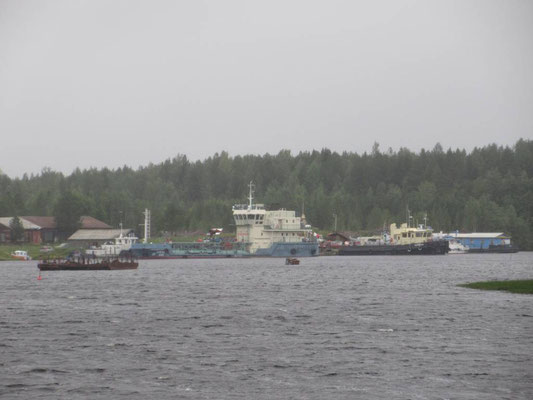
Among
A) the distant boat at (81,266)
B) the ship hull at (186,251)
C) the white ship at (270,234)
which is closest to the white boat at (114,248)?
the ship hull at (186,251)

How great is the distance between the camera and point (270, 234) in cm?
19200

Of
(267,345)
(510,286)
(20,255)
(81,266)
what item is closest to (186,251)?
(20,255)

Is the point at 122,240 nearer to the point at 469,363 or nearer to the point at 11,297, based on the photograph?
the point at 11,297

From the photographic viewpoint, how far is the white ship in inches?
7500

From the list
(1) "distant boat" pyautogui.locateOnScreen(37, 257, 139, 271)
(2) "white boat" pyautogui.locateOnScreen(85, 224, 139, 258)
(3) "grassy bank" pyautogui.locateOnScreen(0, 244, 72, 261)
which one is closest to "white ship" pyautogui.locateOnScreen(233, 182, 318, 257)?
(2) "white boat" pyautogui.locateOnScreen(85, 224, 139, 258)

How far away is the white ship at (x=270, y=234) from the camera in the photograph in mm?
190500

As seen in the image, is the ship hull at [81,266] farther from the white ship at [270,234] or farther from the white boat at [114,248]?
the white ship at [270,234]

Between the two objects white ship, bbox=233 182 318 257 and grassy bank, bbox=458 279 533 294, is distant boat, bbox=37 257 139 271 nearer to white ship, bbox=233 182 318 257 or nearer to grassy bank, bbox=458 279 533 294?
white ship, bbox=233 182 318 257

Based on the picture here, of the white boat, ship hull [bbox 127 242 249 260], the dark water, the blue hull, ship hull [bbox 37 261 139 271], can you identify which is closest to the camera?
the dark water

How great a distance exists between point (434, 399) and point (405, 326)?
2073cm

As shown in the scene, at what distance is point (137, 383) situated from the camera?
37.4m

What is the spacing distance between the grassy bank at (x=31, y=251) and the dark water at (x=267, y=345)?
308 ft

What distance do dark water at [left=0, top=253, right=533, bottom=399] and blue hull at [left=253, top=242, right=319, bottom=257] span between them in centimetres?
10601

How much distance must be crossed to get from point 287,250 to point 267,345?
14388 centimetres
